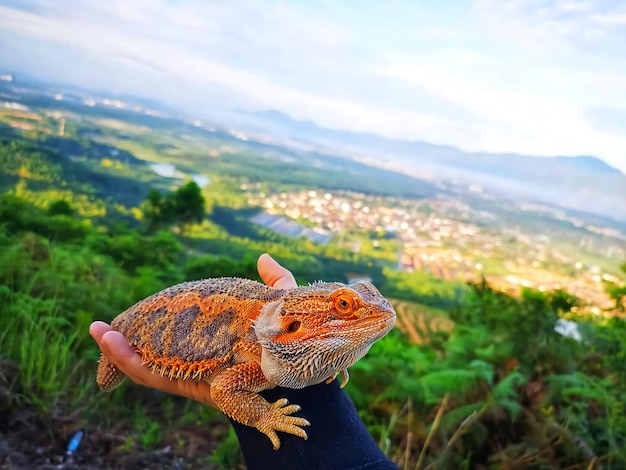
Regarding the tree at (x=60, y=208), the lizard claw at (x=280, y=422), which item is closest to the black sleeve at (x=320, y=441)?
the lizard claw at (x=280, y=422)

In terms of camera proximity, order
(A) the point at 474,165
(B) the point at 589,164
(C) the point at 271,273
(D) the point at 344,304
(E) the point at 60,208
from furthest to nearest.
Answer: (A) the point at 474,165
(B) the point at 589,164
(E) the point at 60,208
(C) the point at 271,273
(D) the point at 344,304

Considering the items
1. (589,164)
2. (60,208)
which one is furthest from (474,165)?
(60,208)

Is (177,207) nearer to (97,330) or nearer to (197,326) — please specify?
(97,330)

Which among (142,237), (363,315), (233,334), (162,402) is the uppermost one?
(363,315)

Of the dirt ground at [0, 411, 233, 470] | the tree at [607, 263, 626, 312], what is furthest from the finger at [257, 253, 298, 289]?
the tree at [607, 263, 626, 312]

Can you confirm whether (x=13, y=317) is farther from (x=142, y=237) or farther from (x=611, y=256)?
(x=611, y=256)

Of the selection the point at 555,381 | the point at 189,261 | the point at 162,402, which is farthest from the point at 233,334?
the point at 189,261

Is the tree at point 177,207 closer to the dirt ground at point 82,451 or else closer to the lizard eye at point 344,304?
the dirt ground at point 82,451
